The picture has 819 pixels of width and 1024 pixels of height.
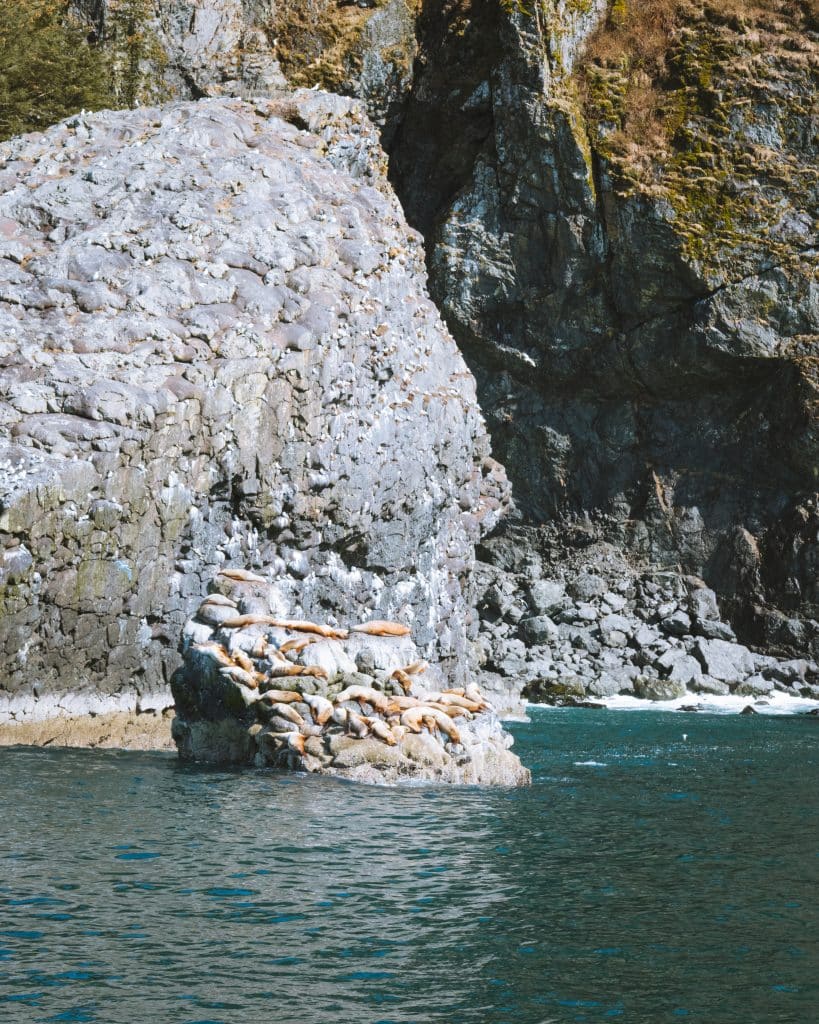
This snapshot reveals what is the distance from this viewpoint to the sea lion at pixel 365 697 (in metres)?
20.6

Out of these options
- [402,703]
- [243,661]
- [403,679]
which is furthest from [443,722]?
[243,661]

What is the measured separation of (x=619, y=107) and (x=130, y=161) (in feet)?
119

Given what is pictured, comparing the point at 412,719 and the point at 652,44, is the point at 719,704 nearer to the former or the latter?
the point at 412,719

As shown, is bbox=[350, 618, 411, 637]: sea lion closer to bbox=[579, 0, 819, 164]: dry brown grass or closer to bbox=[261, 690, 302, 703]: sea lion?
bbox=[261, 690, 302, 703]: sea lion

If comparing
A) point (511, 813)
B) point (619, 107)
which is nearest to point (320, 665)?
point (511, 813)

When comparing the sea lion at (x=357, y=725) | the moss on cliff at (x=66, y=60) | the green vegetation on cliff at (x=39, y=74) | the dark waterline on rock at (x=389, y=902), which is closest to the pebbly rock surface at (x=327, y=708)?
the sea lion at (x=357, y=725)

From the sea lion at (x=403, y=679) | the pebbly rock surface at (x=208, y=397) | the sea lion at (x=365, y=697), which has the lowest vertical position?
the sea lion at (x=365, y=697)

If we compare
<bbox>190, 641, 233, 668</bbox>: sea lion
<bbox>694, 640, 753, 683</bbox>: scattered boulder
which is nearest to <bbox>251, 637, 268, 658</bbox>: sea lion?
<bbox>190, 641, 233, 668</bbox>: sea lion

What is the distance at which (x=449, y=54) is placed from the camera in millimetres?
65438

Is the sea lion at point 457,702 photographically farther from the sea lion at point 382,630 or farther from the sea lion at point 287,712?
the sea lion at point 287,712

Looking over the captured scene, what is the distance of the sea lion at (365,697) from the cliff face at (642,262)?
46.5 m

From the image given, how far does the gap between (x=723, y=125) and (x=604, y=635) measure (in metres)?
29.8

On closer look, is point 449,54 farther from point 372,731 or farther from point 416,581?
point 372,731

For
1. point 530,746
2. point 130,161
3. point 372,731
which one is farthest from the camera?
point 130,161
